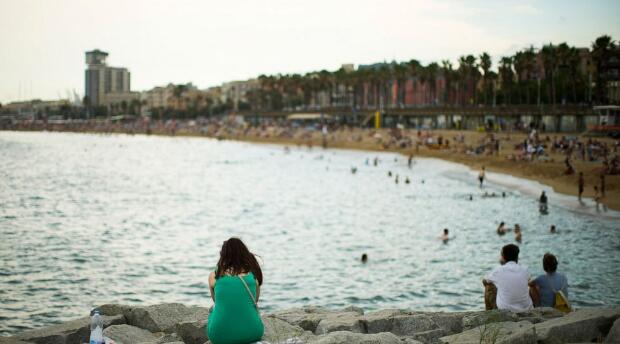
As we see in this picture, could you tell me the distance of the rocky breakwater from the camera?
7695mm

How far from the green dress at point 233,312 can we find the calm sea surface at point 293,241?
9881mm

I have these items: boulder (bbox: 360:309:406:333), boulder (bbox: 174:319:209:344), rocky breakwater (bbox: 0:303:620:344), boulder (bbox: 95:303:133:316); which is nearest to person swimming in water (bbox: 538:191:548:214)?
rocky breakwater (bbox: 0:303:620:344)

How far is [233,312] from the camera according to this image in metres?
5.97

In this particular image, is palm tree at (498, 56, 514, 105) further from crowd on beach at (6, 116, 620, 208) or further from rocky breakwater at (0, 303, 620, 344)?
rocky breakwater at (0, 303, 620, 344)

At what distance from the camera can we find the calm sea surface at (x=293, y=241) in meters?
17.1

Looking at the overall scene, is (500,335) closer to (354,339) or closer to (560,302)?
(354,339)

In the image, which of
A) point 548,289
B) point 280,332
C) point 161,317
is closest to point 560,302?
point 548,289

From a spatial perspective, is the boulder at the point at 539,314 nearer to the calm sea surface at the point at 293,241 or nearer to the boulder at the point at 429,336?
the boulder at the point at 429,336

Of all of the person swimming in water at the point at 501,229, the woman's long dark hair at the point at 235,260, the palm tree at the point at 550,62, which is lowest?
the person swimming in water at the point at 501,229

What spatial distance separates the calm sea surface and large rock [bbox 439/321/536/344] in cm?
722

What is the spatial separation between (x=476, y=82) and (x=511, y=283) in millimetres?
103724

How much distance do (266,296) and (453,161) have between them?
47760 mm

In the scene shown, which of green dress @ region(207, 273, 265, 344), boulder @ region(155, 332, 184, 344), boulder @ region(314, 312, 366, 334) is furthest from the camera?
boulder @ region(314, 312, 366, 334)

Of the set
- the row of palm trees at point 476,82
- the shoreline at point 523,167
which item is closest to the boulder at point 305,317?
the shoreline at point 523,167
